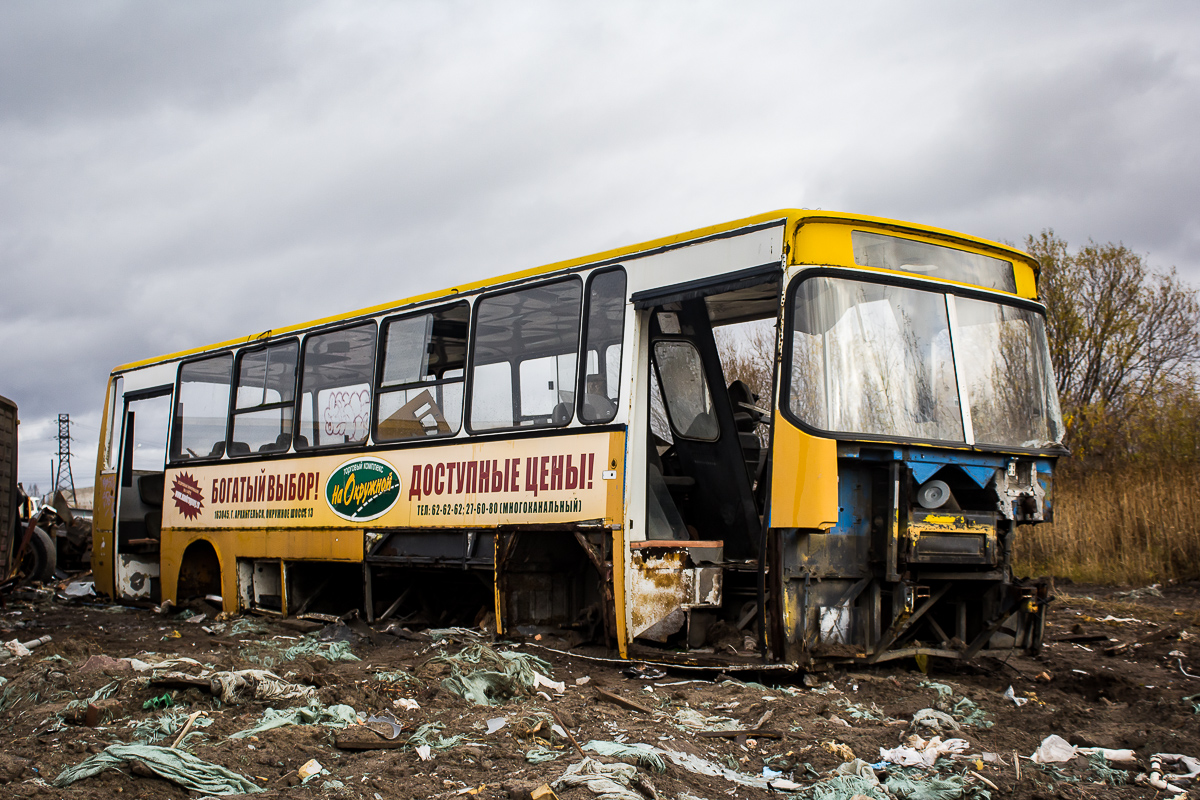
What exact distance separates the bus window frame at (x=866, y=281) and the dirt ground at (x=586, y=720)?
60.8 inches

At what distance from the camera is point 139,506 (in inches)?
467

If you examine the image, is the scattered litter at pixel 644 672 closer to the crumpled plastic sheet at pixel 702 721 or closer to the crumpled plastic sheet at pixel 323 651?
the crumpled plastic sheet at pixel 702 721

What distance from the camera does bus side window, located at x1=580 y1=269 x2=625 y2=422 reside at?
7133 mm

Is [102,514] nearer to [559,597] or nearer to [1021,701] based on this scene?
[559,597]

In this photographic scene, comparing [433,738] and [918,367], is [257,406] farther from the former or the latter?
[918,367]

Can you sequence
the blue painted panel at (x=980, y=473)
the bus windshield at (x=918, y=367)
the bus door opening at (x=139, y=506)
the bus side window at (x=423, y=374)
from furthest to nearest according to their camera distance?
1. the bus door opening at (x=139, y=506)
2. the bus side window at (x=423, y=374)
3. the blue painted panel at (x=980, y=473)
4. the bus windshield at (x=918, y=367)

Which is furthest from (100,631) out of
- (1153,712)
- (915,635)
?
(1153,712)

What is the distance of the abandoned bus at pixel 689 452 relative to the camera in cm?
625

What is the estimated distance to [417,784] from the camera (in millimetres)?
4348

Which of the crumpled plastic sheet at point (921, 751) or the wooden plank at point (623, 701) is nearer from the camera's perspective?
the crumpled plastic sheet at point (921, 751)

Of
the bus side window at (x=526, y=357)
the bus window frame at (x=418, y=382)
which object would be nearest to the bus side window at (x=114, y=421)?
the bus window frame at (x=418, y=382)

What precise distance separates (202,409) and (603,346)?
5792mm

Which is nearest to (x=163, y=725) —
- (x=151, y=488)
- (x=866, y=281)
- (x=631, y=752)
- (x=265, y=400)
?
(x=631, y=752)

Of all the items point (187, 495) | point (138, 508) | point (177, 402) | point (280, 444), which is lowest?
point (138, 508)
